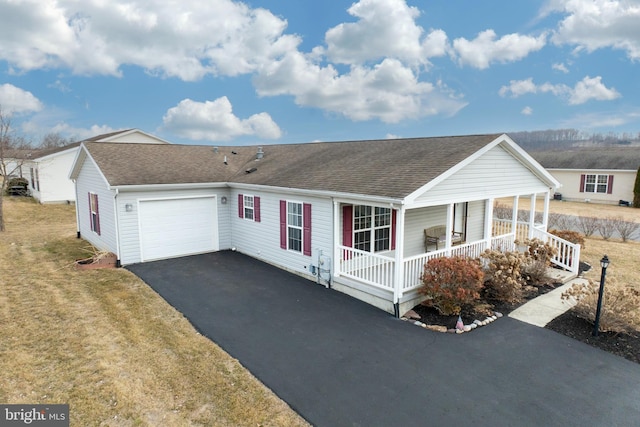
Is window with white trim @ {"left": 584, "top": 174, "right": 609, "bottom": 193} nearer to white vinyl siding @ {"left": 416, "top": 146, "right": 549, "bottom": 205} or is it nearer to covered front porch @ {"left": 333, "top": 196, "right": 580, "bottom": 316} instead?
covered front porch @ {"left": 333, "top": 196, "right": 580, "bottom": 316}

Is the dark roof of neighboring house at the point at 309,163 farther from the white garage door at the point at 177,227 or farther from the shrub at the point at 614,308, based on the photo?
the shrub at the point at 614,308

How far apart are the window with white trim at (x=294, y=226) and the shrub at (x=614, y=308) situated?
264 inches

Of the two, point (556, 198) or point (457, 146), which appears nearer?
point (457, 146)

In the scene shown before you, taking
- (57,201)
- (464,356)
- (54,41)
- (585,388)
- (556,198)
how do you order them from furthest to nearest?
(556,198)
(57,201)
(54,41)
(464,356)
(585,388)

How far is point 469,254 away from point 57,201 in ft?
86.3

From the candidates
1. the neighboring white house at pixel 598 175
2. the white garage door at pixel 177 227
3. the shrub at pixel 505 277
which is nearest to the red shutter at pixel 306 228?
the white garage door at pixel 177 227

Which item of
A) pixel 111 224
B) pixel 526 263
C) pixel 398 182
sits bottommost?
pixel 526 263

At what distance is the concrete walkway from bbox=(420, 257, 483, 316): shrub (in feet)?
3.90

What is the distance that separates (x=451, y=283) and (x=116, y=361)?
255 inches

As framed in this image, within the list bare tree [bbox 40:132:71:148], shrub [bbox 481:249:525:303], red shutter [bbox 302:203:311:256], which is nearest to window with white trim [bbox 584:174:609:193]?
shrub [bbox 481:249:525:303]

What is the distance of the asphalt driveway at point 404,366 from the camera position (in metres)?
4.98

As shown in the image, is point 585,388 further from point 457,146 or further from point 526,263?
point 457,146

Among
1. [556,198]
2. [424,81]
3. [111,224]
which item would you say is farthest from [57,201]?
[556,198]

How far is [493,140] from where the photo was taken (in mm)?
9664
